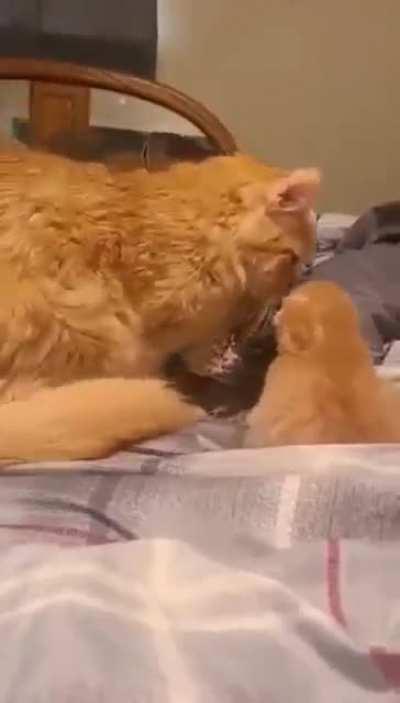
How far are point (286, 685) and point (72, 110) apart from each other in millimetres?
1591

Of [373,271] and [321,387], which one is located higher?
[321,387]

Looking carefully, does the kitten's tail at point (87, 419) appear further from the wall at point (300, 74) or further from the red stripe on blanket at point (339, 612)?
the wall at point (300, 74)

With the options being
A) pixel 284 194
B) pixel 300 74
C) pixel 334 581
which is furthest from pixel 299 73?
pixel 334 581

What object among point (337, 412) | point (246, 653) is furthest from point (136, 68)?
point (246, 653)

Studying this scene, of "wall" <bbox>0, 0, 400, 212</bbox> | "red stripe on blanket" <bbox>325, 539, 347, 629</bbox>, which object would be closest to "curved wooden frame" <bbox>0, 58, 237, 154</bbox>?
"wall" <bbox>0, 0, 400, 212</bbox>

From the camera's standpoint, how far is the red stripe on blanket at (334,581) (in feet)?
2.26

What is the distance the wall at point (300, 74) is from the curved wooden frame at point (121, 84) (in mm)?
463

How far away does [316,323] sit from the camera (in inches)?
43.4

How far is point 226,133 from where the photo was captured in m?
1.86

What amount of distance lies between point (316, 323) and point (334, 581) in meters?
0.42

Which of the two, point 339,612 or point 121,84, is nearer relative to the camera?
point 339,612

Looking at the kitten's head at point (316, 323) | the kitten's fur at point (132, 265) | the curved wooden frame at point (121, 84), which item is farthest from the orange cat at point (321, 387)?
the curved wooden frame at point (121, 84)

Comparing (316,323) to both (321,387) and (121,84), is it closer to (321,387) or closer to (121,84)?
(321,387)

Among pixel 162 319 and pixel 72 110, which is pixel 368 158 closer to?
pixel 72 110
